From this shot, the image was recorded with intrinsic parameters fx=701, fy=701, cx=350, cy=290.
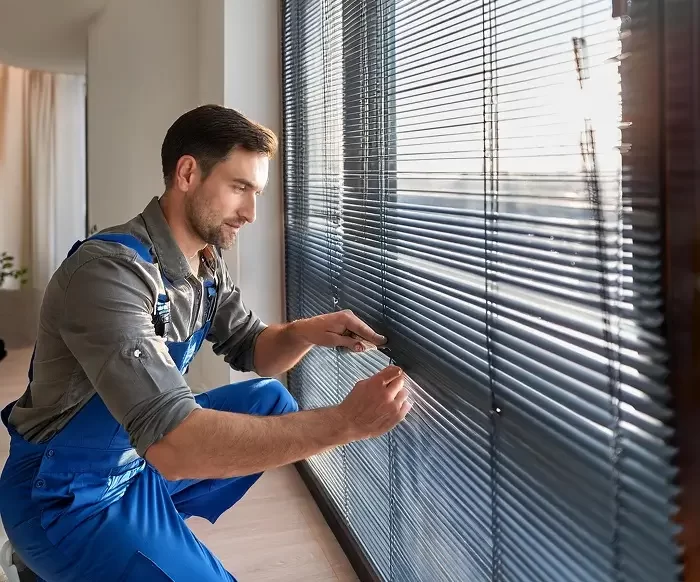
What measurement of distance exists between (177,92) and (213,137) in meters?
2.03

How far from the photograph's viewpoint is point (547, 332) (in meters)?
0.99

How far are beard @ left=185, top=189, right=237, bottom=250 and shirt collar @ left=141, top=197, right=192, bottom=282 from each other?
0.20ft

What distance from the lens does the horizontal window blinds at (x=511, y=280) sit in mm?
829

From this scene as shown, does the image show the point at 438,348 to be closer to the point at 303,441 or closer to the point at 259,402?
the point at 303,441

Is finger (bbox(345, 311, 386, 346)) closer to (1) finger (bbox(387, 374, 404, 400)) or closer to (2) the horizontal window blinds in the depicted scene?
(2) the horizontal window blinds

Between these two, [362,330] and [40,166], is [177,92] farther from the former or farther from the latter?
[40,166]

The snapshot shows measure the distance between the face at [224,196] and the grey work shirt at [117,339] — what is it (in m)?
0.08

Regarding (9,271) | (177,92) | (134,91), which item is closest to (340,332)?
(177,92)

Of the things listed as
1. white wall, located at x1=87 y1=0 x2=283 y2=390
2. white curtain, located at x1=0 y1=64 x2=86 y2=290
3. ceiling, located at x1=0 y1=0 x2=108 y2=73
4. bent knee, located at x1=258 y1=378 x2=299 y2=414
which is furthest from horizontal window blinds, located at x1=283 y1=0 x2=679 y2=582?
white curtain, located at x1=0 y1=64 x2=86 y2=290

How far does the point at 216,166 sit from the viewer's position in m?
1.58

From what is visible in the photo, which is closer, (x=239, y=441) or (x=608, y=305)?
(x=608, y=305)

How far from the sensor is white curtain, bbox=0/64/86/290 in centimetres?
540

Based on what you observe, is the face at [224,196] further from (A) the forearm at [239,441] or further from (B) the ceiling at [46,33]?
(B) the ceiling at [46,33]

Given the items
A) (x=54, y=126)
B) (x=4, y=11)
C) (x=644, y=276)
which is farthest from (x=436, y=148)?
(x=54, y=126)
